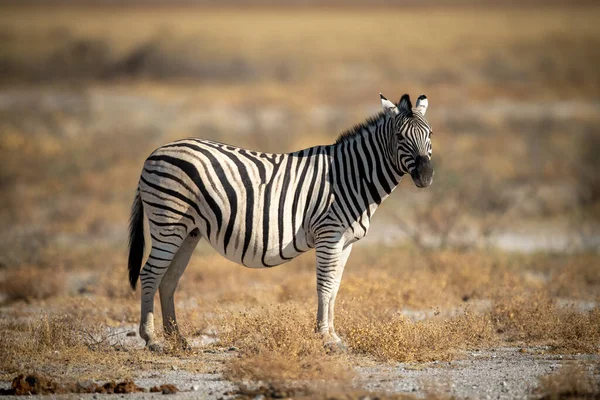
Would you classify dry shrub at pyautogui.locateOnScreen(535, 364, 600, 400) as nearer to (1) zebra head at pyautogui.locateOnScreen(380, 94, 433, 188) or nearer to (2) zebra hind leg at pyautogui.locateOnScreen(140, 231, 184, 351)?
(1) zebra head at pyautogui.locateOnScreen(380, 94, 433, 188)

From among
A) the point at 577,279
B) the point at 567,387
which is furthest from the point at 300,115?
the point at 567,387

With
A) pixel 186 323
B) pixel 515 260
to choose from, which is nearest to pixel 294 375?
pixel 186 323

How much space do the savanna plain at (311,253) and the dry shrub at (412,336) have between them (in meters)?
0.02

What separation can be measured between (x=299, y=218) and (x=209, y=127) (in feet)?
51.4

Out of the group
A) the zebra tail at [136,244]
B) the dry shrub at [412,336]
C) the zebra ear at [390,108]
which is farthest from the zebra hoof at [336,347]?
the zebra ear at [390,108]

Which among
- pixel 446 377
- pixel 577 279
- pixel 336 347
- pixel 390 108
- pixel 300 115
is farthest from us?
pixel 300 115

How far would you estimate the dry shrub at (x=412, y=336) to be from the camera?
8.08m

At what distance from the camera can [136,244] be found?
8828 mm

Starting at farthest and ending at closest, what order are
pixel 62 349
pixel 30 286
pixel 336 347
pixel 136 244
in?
1. pixel 30 286
2. pixel 136 244
3. pixel 62 349
4. pixel 336 347

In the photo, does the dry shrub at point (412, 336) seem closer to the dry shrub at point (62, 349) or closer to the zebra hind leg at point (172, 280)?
the zebra hind leg at point (172, 280)

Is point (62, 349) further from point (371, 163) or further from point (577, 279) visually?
point (577, 279)

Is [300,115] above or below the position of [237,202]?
above

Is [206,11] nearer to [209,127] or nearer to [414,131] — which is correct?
[209,127]

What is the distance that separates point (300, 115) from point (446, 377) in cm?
1949
